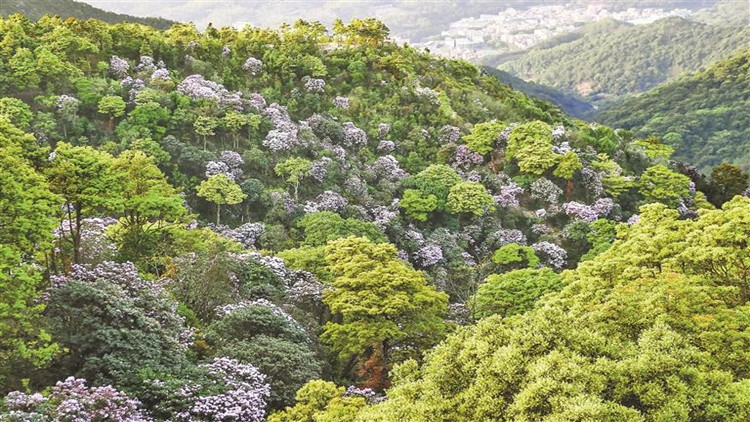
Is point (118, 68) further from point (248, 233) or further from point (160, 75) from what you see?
point (248, 233)

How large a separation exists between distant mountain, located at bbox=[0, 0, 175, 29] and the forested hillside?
97.8 ft

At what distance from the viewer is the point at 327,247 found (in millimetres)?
24172

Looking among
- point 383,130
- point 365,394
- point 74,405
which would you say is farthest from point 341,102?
point 74,405

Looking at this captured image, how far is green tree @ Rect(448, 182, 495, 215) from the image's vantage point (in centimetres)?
3866

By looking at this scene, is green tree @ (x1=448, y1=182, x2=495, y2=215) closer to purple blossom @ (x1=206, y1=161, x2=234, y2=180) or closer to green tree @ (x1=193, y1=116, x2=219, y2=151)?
purple blossom @ (x1=206, y1=161, x2=234, y2=180)

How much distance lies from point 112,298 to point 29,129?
21.4 metres

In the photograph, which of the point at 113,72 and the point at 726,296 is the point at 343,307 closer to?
the point at 726,296

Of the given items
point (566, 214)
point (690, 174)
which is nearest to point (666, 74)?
point (690, 174)

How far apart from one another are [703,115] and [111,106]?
102137 millimetres

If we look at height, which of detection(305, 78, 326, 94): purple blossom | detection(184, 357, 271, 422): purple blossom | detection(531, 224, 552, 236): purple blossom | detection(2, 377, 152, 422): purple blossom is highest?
detection(305, 78, 326, 94): purple blossom

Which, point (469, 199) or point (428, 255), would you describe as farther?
point (469, 199)

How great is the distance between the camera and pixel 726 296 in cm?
1786

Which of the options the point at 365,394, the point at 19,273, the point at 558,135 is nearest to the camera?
the point at 19,273

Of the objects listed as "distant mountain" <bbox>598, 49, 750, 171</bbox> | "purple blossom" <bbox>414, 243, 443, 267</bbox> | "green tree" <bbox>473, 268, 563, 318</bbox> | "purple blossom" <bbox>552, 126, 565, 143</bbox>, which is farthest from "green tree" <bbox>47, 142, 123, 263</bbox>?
"distant mountain" <bbox>598, 49, 750, 171</bbox>
